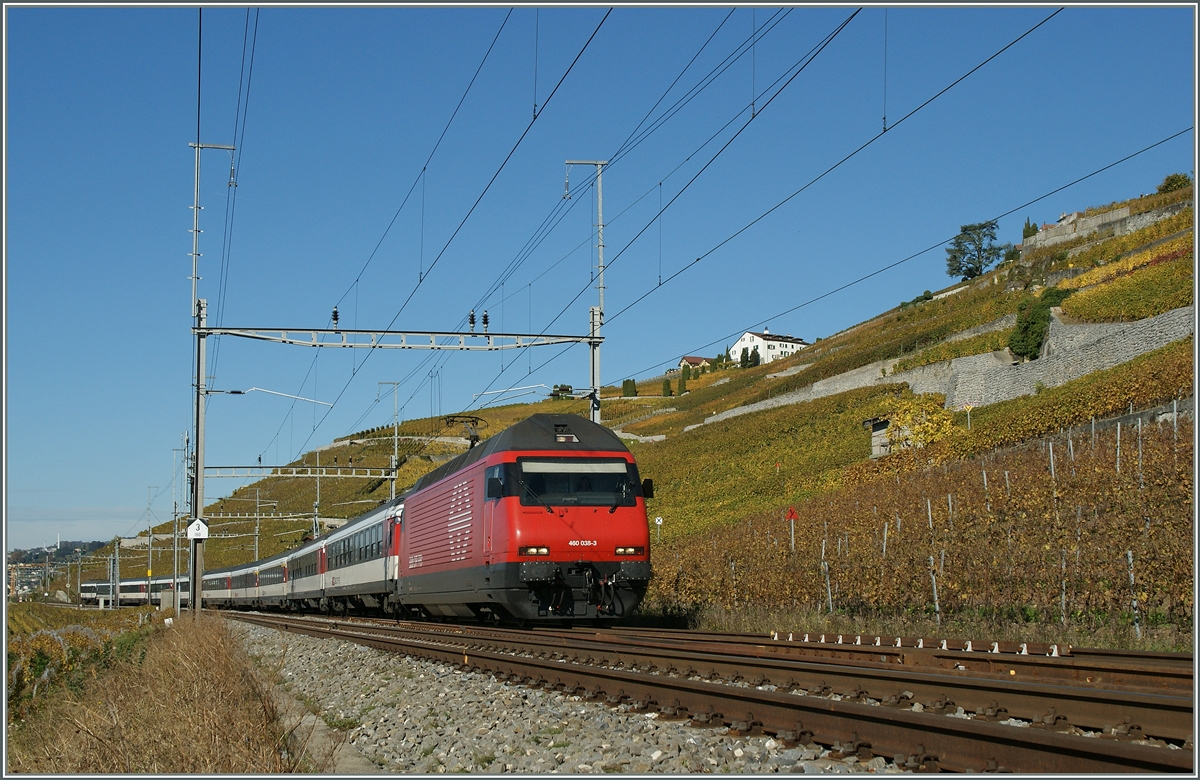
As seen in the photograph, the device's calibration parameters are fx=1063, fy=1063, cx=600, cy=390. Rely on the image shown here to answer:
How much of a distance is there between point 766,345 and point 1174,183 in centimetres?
9723

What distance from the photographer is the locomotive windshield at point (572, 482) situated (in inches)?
737

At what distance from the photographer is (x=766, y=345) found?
188125 millimetres

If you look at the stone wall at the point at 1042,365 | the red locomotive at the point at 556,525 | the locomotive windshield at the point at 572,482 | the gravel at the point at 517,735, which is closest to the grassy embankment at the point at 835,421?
the stone wall at the point at 1042,365

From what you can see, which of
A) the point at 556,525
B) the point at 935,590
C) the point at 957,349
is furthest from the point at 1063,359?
the point at 556,525

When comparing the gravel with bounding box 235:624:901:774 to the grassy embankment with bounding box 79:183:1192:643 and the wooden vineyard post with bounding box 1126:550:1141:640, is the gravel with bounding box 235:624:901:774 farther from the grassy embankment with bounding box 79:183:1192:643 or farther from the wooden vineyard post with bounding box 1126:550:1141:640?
the grassy embankment with bounding box 79:183:1192:643

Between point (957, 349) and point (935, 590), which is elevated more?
point (957, 349)

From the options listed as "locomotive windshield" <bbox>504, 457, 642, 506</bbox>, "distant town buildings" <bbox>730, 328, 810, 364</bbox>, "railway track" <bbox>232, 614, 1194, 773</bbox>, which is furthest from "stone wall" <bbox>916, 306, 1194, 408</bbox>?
"distant town buildings" <bbox>730, 328, 810, 364</bbox>

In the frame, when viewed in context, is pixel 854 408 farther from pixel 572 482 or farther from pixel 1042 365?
pixel 572 482

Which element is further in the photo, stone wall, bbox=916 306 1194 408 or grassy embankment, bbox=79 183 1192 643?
stone wall, bbox=916 306 1194 408

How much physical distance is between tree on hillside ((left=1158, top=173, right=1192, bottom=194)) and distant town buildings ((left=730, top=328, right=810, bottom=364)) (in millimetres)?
89689

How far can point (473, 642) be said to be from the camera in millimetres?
18016

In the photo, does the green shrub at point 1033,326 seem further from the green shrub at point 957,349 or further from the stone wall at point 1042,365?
the green shrub at point 957,349

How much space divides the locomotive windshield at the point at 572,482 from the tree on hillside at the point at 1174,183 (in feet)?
284

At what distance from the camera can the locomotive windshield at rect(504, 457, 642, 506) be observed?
1872 centimetres
